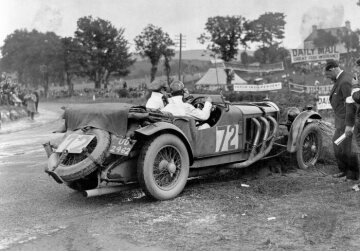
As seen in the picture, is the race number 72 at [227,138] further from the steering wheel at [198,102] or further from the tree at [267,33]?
the tree at [267,33]

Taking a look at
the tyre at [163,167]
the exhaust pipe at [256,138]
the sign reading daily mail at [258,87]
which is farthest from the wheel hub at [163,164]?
the sign reading daily mail at [258,87]

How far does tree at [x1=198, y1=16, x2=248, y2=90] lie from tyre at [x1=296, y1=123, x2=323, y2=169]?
61140 millimetres

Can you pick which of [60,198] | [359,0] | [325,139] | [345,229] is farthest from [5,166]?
[359,0]

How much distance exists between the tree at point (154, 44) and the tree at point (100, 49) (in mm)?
3442

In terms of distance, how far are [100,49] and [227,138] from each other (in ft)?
252

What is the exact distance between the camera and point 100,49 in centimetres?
8119

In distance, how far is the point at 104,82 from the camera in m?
82.1

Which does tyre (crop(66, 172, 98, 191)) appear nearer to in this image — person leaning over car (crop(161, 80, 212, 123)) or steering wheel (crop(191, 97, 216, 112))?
person leaning over car (crop(161, 80, 212, 123))

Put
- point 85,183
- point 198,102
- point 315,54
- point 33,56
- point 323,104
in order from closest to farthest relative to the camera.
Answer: point 85,183 < point 198,102 < point 323,104 < point 315,54 < point 33,56

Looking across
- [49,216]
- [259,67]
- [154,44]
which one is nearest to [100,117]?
[49,216]

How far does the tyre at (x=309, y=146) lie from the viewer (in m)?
7.80

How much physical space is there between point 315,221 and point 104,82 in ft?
259

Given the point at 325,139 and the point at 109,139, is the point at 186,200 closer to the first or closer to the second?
the point at 109,139

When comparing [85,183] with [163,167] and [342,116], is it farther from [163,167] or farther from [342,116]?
[342,116]
